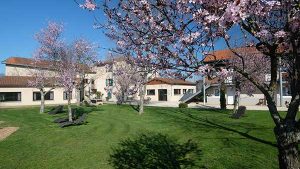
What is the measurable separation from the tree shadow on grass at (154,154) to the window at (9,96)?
3893 centimetres

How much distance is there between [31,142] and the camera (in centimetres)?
1569

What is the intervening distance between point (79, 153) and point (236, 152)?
20.9 ft

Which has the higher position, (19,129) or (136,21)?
(136,21)

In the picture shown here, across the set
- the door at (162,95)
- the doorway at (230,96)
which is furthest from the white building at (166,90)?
the doorway at (230,96)

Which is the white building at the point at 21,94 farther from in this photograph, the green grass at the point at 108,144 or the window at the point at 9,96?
the green grass at the point at 108,144

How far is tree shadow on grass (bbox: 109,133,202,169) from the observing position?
1116 cm

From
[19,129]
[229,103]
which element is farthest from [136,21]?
[229,103]

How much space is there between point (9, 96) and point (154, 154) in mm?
42619

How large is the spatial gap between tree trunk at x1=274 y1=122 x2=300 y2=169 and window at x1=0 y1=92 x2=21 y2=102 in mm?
47984

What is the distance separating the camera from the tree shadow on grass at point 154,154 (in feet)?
36.6

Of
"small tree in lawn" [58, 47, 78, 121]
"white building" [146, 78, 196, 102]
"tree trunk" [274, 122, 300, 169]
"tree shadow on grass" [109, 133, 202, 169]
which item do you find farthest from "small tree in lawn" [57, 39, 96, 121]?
"white building" [146, 78, 196, 102]

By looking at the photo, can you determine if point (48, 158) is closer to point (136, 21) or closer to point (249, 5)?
point (136, 21)

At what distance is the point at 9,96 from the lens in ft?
161

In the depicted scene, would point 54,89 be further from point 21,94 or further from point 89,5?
point 89,5
